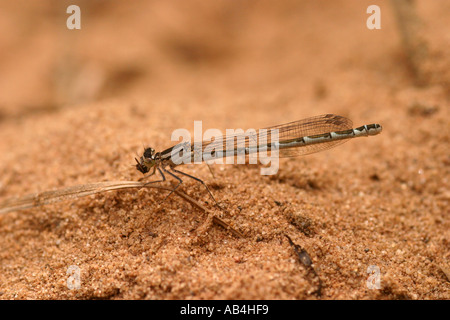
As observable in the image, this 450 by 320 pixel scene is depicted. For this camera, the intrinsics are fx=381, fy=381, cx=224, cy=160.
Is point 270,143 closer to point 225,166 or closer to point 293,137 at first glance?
point 293,137

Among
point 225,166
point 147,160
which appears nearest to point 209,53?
point 225,166

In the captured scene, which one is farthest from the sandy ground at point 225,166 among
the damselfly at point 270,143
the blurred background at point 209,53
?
the damselfly at point 270,143

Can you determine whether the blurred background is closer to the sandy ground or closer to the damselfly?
the sandy ground

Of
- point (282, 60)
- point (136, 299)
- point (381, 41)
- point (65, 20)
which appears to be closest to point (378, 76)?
point (381, 41)

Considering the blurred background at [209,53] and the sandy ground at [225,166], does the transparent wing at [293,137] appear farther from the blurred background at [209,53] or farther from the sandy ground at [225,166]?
the blurred background at [209,53]

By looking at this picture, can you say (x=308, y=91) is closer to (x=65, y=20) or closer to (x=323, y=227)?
(x=323, y=227)

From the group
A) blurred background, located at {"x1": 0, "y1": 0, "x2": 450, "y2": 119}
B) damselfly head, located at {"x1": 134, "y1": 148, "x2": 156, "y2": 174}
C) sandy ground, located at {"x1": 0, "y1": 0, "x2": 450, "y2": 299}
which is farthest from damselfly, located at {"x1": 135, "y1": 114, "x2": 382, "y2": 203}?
blurred background, located at {"x1": 0, "y1": 0, "x2": 450, "y2": 119}
